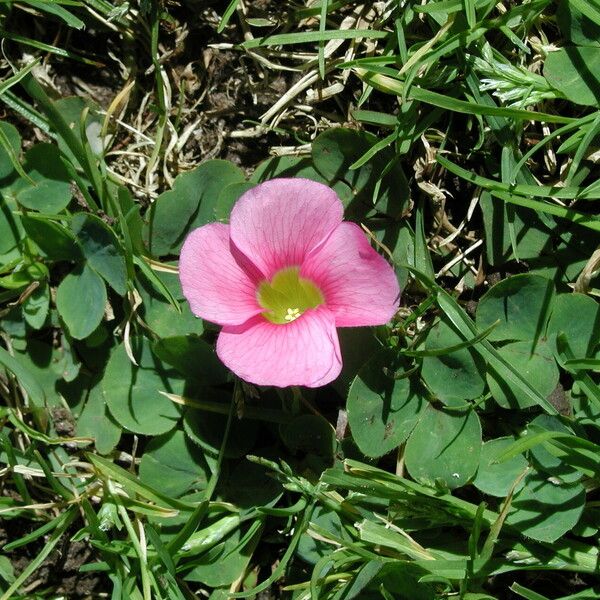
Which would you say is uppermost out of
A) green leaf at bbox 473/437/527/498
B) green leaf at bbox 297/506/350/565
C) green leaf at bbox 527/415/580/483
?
green leaf at bbox 527/415/580/483

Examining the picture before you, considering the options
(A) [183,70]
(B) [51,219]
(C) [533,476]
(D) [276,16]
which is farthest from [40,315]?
(C) [533,476]

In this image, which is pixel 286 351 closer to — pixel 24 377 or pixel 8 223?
pixel 24 377

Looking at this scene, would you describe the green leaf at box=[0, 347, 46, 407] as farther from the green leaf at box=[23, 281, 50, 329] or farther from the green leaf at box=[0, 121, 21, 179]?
the green leaf at box=[0, 121, 21, 179]

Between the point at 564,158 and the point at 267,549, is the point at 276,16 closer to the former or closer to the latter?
the point at 564,158

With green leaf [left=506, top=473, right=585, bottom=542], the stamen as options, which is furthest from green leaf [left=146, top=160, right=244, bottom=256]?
green leaf [left=506, top=473, right=585, bottom=542]

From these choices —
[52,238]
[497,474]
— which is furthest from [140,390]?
[497,474]

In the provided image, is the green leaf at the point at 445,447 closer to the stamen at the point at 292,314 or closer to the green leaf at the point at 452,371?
the green leaf at the point at 452,371

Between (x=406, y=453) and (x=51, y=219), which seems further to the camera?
(x=51, y=219)
